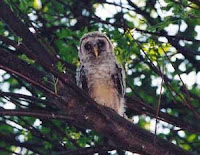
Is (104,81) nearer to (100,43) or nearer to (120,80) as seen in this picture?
(120,80)

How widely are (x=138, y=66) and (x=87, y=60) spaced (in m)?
0.77

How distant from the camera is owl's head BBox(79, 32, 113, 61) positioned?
19.5 ft

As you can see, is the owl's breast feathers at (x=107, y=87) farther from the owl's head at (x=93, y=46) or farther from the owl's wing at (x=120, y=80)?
the owl's head at (x=93, y=46)

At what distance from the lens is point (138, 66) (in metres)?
6.23

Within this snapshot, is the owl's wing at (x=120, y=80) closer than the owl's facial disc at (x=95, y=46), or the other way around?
the owl's wing at (x=120, y=80)

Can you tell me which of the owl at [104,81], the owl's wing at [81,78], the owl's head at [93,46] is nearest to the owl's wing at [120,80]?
the owl at [104,81]

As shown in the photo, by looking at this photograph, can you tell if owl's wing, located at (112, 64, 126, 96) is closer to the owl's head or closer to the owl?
the owl

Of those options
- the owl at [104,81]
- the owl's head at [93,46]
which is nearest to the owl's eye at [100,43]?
the owl's head at [93,46]

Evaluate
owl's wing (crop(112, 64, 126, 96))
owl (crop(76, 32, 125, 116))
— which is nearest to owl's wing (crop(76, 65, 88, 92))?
owl (crop(76, 32, 125, 116))

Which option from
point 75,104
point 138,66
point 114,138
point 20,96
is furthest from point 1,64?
point 138,66

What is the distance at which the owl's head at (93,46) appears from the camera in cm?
593

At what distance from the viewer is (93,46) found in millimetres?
5980

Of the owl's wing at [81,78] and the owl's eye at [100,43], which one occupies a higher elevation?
the owl's eye at [100,43]

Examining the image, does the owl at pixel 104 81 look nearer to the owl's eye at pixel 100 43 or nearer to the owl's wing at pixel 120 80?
the owl's wing at pixel 120 80
